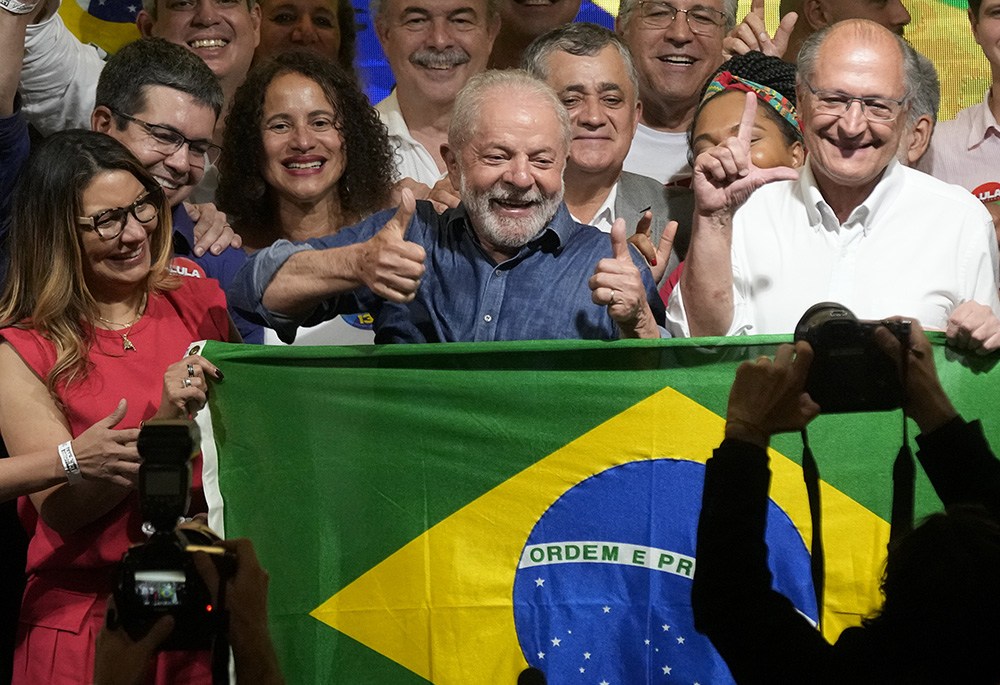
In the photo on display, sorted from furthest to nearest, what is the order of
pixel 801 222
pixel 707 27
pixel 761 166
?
pixel 707 27 → pixel 761 166 → pixel 801 222

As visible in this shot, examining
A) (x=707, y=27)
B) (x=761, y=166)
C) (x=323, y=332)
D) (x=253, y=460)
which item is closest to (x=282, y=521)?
(x=253, y=460)

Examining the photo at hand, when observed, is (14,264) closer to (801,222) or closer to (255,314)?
(255,314)

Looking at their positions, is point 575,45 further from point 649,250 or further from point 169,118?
point 169,118

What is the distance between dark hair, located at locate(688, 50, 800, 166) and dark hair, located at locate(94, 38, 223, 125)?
1.56 metres

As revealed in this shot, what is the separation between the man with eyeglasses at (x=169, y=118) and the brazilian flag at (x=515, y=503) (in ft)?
2.91

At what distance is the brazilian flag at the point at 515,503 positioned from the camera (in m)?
2.85

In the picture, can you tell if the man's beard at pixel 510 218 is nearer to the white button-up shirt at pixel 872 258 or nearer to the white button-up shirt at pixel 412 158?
the white button-up shirt at pixel 872 258

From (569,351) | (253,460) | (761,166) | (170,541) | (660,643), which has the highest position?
(761,166)

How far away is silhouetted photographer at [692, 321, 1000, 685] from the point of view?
190cm

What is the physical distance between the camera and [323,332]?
13.0 ft

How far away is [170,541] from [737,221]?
172 centimetres

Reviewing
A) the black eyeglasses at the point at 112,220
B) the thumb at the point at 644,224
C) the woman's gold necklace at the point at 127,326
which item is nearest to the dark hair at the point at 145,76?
the black eyeglasses at the point at 112,220

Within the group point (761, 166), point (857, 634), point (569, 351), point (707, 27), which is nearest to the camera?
point (857, 634)

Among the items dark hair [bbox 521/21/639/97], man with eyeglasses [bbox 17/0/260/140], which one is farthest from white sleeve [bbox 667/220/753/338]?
man with eyeglasses [bbox 17/0/260/140]
